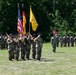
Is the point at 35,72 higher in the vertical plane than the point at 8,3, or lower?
lower

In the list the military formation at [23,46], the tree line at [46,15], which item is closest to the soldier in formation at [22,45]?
the military formation at [23,46]

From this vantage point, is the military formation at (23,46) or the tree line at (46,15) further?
the tree line at (46,15)

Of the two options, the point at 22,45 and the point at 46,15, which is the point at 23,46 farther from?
the point at 46,15

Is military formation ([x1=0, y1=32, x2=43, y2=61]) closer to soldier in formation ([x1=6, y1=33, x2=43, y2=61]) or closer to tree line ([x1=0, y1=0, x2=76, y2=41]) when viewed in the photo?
soldier in formation ([x1=6, y1=33, x2=43, y2=61])

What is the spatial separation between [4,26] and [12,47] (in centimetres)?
3768

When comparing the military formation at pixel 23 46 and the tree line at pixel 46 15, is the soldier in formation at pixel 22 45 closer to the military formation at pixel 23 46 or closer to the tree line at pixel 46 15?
the military formation at pixel 23 46

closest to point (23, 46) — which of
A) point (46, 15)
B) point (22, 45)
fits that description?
point (22, 45)

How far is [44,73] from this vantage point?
1692cm

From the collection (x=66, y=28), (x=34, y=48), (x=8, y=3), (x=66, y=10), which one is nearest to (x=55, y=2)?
(x=66, y=10)

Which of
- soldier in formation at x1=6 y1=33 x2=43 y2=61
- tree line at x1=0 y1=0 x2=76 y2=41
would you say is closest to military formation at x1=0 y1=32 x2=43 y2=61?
soldier in formation at x1=6 y1=33 x2=43 y2=61

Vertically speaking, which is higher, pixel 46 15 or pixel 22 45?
pixel 46 15

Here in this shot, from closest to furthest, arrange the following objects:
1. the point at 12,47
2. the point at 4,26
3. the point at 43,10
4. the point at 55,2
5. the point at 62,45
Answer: the point at 12,47, the point at 62,45, the point at 4,26, the point at 43,10, the point at 55,2

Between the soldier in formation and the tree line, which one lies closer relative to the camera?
the soldier in formation

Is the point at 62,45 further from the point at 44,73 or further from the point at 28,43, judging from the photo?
the point at 44,73
